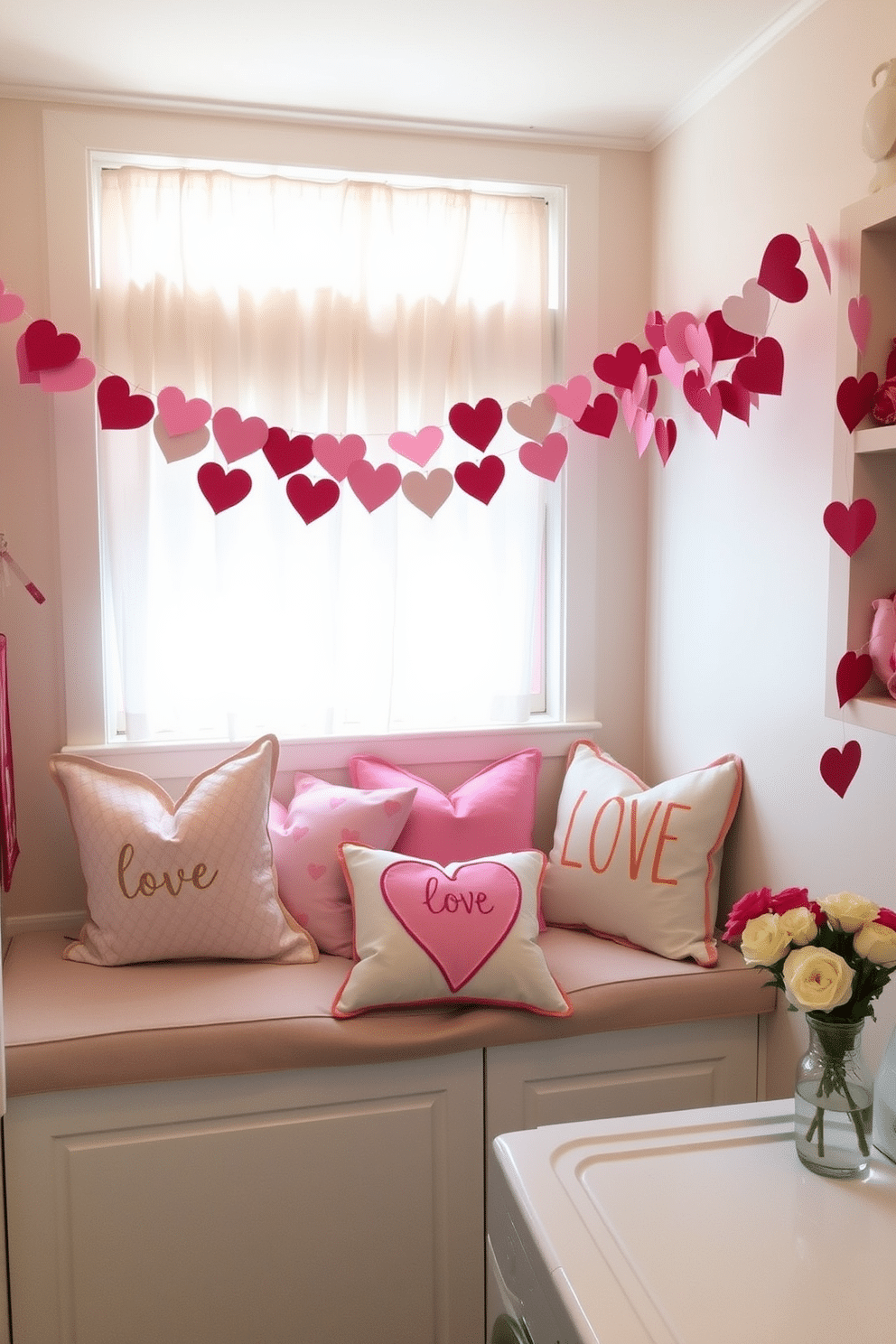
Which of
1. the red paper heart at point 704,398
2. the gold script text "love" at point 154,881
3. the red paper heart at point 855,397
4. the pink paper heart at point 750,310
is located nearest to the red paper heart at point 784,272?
the pink paper heart at point 750,310

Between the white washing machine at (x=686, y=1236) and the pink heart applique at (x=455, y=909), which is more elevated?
the pink heart applique at (x=455, y=909)

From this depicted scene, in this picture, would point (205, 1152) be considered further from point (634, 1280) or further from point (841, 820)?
point (841, 820)

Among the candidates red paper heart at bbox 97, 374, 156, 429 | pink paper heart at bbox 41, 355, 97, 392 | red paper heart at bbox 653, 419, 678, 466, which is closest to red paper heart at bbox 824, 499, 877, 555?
red paper heart at bbox 653, 419, 678, 466

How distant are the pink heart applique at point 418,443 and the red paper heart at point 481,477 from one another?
81 millimetres

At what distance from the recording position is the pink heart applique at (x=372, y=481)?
2379mm

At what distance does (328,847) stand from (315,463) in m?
0.88

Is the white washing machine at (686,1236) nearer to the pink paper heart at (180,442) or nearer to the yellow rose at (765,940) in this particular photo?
the yellow rose at (765,940)

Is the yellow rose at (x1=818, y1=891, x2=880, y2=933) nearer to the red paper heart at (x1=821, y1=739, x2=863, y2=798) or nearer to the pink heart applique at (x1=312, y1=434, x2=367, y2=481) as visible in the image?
the red paper heart at (x1=821, y1=739, x2=863, y2=798)

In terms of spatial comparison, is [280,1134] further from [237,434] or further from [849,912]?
[237,434]

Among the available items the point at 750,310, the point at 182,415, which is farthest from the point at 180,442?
the point at 750,310

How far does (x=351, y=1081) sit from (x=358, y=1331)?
0.47 metres

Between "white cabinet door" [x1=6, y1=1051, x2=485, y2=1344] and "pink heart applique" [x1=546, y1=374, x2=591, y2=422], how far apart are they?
4.64ft

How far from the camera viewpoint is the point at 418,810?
2.45 metres

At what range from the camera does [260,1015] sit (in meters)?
1.99
